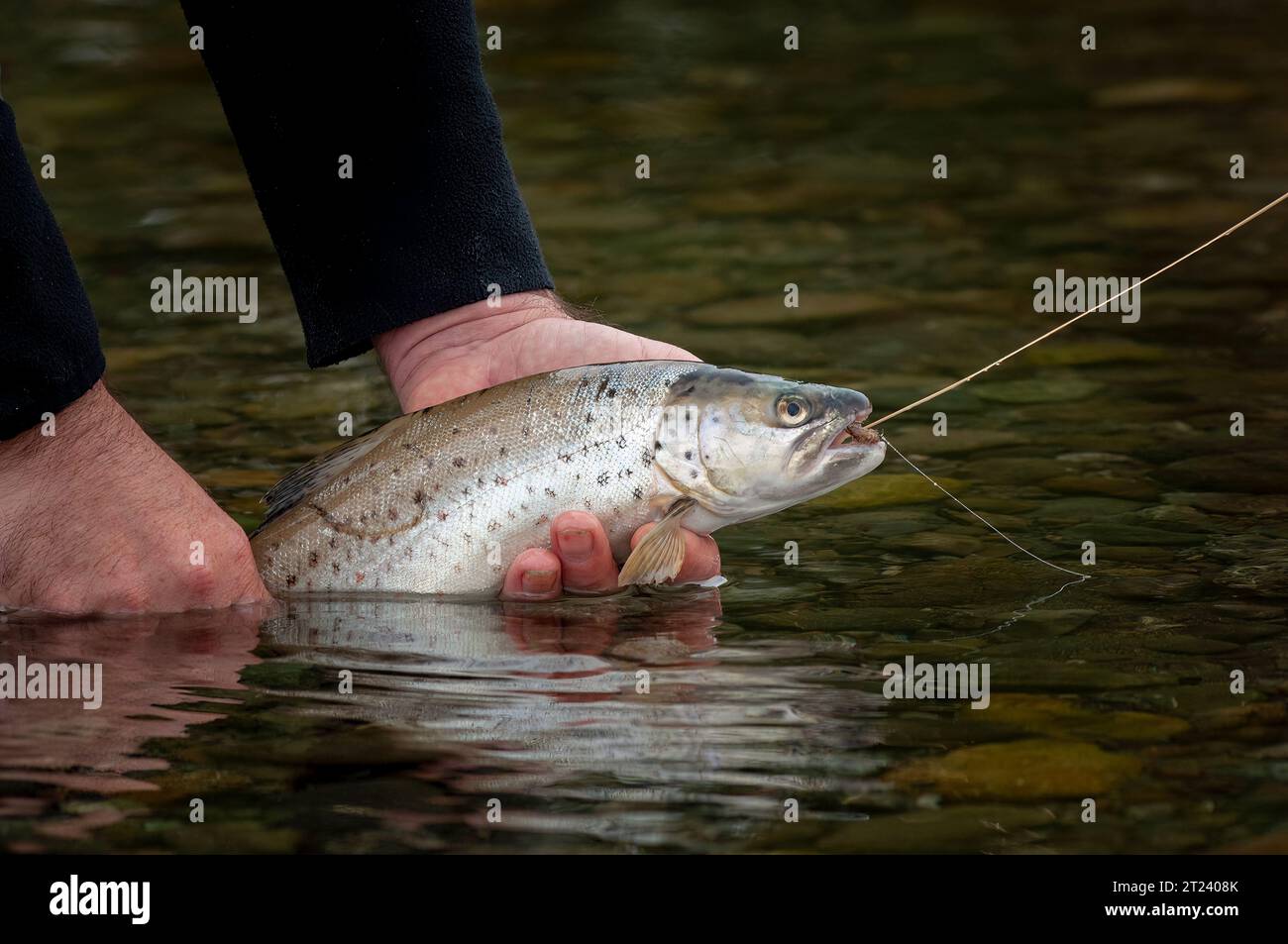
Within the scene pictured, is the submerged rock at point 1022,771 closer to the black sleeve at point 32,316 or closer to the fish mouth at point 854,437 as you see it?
the fish mouth at point 854,437

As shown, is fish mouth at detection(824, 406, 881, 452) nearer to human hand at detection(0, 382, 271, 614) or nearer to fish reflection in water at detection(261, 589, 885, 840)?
fish reflection in water at detection(261, 589, 885, 840)

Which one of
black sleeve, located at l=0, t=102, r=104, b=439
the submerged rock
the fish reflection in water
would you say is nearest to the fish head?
the fish reflection in water

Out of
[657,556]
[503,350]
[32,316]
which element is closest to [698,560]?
[657,556]

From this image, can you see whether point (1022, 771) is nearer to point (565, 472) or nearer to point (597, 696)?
point (597, 696)

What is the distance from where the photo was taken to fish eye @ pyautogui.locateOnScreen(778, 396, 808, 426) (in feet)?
16.2

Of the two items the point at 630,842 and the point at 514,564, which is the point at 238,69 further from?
the point at 630,842

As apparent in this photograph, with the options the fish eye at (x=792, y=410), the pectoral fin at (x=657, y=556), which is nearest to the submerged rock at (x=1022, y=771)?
the pectoral fin at (x=657, y=556)

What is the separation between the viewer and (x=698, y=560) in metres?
5.19

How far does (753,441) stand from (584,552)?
1.67 ft

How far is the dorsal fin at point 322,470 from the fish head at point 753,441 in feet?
2.42

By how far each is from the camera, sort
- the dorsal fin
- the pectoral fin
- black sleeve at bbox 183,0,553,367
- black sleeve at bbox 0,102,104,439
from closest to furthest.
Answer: black sleeve at bbox 0,102,104,439 < the pectoral fin < the dorsal fin < black sleeve at bbox 183,0,553,367
